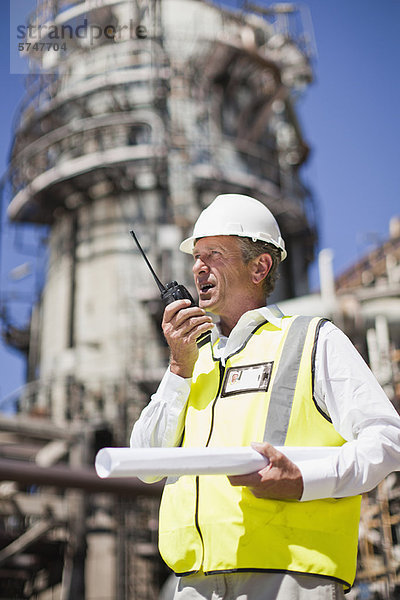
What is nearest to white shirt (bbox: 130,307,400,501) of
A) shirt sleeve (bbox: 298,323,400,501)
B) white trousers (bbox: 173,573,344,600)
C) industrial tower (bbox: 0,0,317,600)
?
shirt sleeve (bbox: 298,323,400,501)

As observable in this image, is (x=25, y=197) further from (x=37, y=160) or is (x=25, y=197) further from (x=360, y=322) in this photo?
(x=360, y=322)

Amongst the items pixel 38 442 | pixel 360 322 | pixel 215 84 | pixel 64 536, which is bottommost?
pixel 64 536

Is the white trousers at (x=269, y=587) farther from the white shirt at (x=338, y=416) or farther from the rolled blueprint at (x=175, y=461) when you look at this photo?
the rolled blueprint at (x=175, y=461)

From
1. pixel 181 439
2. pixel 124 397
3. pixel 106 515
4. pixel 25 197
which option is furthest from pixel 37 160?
pixel 181 439

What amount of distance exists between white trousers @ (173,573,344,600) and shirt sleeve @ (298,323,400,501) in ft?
0.85

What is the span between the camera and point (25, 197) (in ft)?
73.2

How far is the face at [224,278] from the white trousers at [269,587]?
1000 mm

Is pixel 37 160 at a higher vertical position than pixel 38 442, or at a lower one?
higher

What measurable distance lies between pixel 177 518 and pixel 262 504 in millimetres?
343

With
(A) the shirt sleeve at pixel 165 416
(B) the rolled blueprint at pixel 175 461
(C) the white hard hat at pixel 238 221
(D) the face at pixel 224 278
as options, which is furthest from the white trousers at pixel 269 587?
(C) the white hard hat at pixel 238 221

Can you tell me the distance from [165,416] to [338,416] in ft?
2.10

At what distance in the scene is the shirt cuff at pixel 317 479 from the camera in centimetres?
209

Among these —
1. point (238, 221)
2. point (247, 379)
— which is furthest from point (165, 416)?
point (238, 221)

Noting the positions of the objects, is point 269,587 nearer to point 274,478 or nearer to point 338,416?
point 274,478
